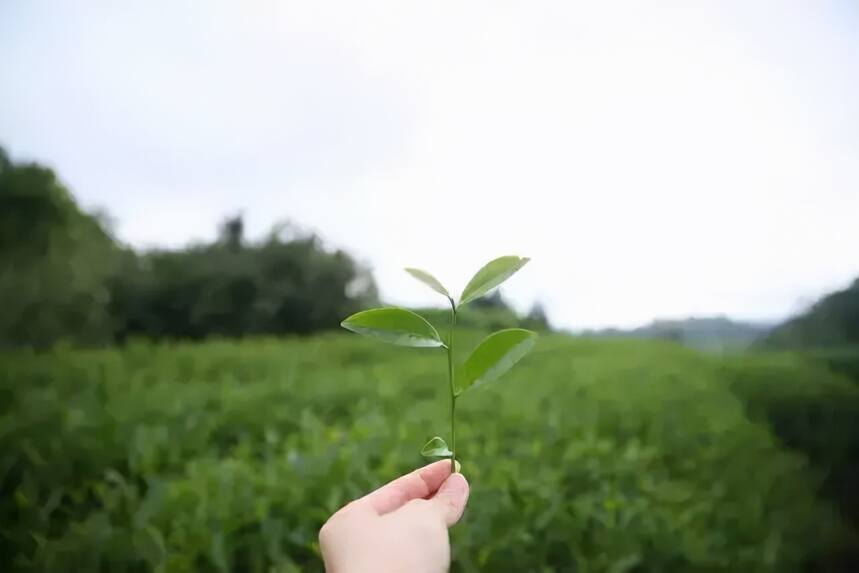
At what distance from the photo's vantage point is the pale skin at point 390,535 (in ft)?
1.40

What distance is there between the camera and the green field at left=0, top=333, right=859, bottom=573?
2.71ft

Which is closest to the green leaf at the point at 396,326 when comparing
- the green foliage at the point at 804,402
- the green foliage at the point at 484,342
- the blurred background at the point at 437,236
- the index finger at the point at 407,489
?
the green foliage at the point at 484,342

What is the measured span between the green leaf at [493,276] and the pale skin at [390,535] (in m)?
0.18

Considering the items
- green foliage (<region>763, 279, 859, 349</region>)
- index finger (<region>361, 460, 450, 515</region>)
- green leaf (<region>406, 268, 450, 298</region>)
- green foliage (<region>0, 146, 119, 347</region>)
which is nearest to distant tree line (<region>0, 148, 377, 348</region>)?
green foliage (<region>0, 146, 119, 347</region>)

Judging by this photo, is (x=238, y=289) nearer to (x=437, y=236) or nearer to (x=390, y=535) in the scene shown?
(x=437, y=236)

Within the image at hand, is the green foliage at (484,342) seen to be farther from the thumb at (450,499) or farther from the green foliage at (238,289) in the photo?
the green foliage at (238,289)

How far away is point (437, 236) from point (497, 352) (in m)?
0.35

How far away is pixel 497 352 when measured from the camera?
0.63 meters

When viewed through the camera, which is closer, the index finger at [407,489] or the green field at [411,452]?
the index finger at [407,489]

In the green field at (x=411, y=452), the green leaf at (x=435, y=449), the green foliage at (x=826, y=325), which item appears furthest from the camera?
the green foliage at (x=826, y=325)

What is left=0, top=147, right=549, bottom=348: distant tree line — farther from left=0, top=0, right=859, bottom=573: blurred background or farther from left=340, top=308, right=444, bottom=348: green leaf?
left=340, top=308, right=444, bottom=348: green leaf

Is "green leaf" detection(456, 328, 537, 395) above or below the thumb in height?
above

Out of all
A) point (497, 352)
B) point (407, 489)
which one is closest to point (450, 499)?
point (407, 489)

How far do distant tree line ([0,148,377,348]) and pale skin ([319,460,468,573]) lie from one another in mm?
505
